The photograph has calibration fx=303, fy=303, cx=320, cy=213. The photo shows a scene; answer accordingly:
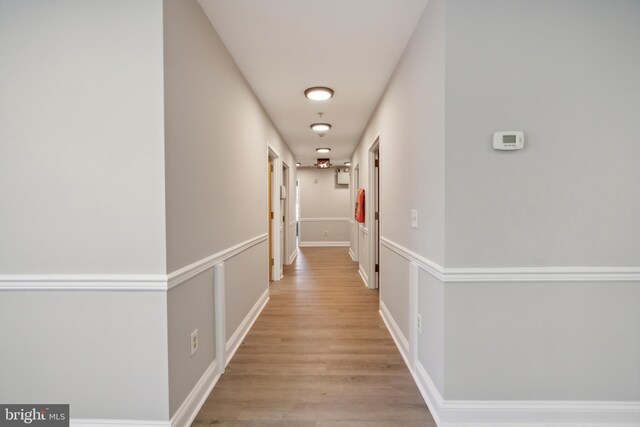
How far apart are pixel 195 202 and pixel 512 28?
201 cm

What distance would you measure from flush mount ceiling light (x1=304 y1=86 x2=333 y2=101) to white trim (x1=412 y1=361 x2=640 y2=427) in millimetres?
2821

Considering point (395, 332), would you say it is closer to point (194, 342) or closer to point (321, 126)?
point (194, 342)

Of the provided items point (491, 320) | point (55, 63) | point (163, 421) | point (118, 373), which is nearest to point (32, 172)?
point (55, 63)

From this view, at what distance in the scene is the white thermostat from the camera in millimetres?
1601

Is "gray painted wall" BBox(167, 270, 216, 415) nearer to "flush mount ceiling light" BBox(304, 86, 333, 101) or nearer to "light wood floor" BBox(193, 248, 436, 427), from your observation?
"light wood floor" BBox(193, 248, 436, 427)

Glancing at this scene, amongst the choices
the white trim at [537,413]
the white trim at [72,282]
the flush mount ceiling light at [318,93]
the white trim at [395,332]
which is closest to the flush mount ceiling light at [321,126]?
the flush mount ceiling light at [318,93]

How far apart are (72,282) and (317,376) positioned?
160 cm

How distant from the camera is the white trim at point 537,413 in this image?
1.64m

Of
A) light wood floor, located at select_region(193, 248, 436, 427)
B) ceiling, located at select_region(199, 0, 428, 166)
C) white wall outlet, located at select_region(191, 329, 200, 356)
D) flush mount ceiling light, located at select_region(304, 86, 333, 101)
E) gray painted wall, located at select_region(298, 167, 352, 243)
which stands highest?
ceiling, located at select_region(199, 0, 428, 166)

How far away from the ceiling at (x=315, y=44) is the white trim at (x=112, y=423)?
2375 mm

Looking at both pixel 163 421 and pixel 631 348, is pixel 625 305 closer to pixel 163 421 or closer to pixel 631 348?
pixel 631 348

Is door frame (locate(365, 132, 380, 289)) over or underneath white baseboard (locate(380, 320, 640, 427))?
over

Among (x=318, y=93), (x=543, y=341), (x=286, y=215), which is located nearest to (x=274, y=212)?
(x=286, y=215)

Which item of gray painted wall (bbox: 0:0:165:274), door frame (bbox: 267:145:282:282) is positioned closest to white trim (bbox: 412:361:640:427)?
gray painted wall (bbox: 0:0:165:274)
